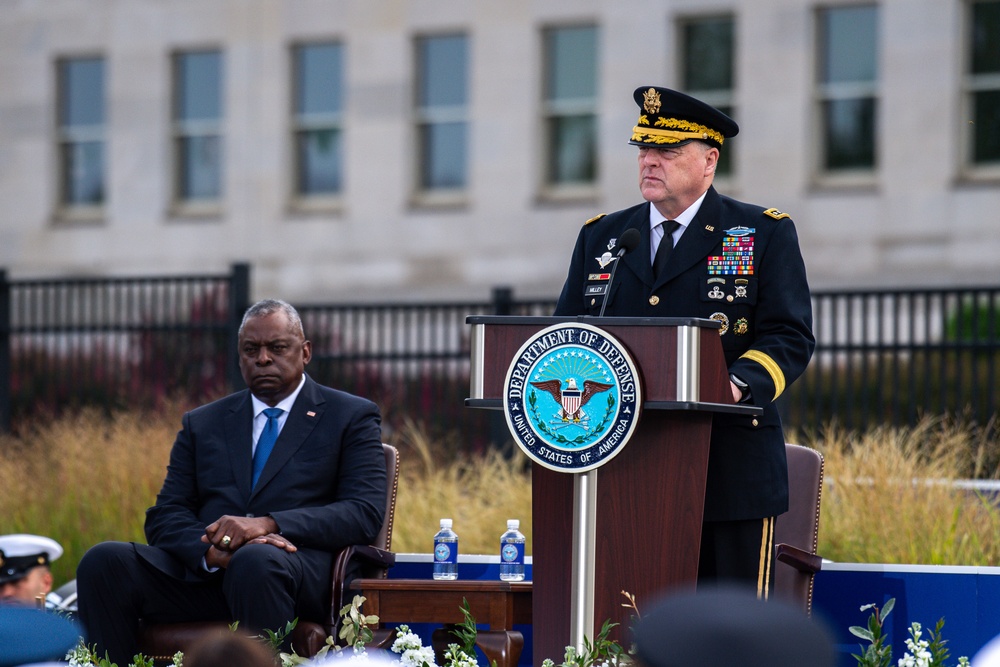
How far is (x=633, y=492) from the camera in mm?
4723

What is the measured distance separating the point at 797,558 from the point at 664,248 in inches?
48.2

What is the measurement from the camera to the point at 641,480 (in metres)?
4.72

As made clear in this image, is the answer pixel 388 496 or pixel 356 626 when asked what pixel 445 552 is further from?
pixel 356 626

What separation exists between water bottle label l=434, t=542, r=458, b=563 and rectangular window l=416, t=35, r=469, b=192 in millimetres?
15019

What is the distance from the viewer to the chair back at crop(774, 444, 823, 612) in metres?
5.68

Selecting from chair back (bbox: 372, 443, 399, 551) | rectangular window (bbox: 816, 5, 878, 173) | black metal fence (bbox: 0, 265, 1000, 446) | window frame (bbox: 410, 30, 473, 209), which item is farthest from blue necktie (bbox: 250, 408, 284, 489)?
window frame (bbox: 410, 30, 473, 209)

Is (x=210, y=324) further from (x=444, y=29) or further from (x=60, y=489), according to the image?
(x=444, y=29)

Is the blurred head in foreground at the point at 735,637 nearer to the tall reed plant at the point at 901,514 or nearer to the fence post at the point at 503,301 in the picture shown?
the tall reed plant at the point at 901,514

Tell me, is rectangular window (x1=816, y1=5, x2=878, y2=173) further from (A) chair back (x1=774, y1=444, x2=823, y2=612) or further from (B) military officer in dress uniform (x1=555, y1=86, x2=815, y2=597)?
(B) military officer in dress uniform (x1=555, y1=86, x2=815, y2=597)

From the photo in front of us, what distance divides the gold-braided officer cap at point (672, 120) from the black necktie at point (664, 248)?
261 mm

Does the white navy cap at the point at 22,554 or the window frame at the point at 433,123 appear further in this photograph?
the window frame at the point at 433,123

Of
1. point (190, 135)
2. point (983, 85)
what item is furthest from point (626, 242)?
point (190, 135)

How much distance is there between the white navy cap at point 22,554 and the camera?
25.1 ft

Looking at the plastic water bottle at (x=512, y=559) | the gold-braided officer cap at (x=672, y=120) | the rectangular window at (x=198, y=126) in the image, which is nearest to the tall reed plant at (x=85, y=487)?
the plastic water bottle at (x=512, y=559)
